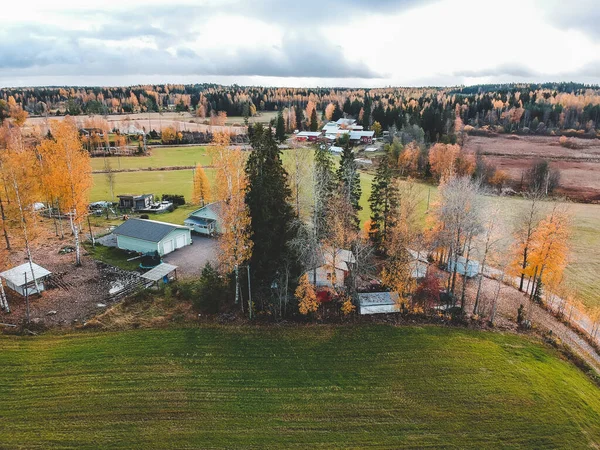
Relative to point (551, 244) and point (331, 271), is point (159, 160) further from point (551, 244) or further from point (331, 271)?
point (551, 244)

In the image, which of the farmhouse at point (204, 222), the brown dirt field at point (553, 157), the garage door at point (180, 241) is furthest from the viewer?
the brown dirt field at point (553, 157)

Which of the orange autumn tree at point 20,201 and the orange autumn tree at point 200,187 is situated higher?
the orange autumn tree at point 20,201

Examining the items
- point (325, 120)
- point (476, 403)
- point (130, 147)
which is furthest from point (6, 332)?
point (325, 120)

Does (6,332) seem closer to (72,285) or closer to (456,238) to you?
(72,285)

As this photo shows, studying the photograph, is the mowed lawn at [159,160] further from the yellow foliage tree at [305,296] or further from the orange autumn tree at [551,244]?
the orange autumn tree at [551,244]

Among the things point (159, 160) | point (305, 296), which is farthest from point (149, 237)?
point (159, 160)

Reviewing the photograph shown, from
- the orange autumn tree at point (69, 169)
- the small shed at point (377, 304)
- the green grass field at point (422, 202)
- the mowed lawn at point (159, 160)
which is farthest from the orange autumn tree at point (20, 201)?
the mowed lawn at point (159, 160)
